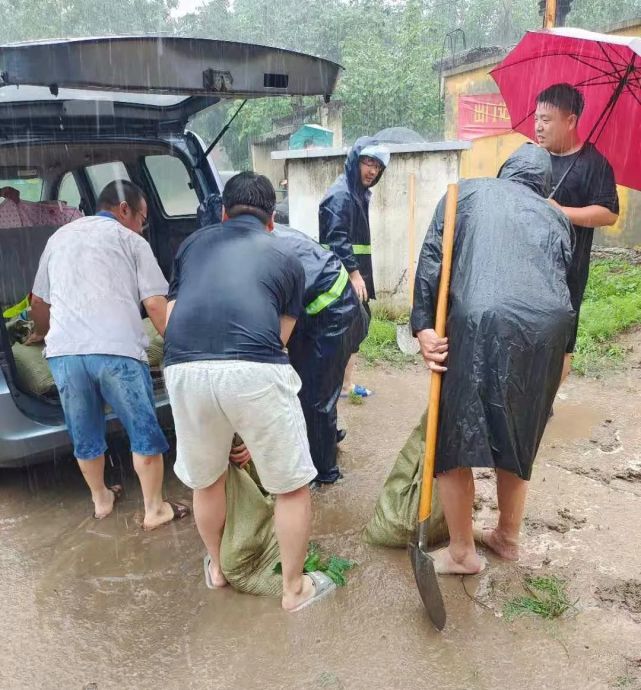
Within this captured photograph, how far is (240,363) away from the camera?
6.98ft

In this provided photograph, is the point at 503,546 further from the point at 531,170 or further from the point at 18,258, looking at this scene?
the point at 18,258

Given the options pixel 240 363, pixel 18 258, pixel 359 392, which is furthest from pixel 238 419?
pixel 18 258

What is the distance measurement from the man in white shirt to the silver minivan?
249mm

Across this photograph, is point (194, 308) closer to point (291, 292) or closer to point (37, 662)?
point (291, 292)

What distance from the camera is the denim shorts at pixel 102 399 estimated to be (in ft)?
9.57

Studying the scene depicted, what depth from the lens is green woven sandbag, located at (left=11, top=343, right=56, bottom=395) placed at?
3461mm

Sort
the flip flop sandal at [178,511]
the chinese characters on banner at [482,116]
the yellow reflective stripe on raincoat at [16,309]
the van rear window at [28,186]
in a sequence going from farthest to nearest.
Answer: the chinese characters on banner at [482,116], the van rear window at [28,186], the yellow reflective stripe on raincoat at [16,309], the flip flop sandal at [178,511]

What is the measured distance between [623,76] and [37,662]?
3.81m

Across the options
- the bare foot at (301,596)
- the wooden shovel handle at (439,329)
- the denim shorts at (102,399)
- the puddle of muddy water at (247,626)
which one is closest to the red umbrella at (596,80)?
the wooden shovel handle at (439,329)

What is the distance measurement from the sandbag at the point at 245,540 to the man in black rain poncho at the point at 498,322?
2.58ft

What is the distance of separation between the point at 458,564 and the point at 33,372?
2.49 m

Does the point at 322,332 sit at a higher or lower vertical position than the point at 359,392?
higher

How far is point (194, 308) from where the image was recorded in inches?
85.7

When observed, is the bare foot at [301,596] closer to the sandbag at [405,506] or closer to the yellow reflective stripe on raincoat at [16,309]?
the sandbag at [405,506]
